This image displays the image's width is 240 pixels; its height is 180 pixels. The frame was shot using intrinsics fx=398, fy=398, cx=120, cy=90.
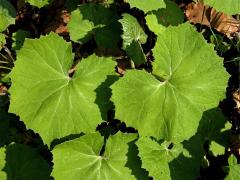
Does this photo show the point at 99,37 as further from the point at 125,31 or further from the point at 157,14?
the point at 157,14

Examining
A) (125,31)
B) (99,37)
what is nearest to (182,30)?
(125,31)

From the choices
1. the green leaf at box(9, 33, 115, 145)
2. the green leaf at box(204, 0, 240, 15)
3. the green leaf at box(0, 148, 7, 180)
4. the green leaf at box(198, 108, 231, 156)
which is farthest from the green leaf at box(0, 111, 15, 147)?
the green leaf at box(204, 0, 240, 15)

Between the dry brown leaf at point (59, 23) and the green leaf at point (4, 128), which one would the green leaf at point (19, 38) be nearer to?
the dry brown leaf at point (59, 23)

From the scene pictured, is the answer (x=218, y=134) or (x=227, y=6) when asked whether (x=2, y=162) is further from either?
(x=227, y=6)

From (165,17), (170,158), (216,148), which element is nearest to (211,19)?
(165,17)

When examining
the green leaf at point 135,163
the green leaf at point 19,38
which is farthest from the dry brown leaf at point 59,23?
the green leaf at point 135,163

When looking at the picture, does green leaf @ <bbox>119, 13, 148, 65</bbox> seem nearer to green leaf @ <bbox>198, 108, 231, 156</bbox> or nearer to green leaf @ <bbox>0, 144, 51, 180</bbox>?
green leaf @ <bbox>198, 108, 231, 156</bbox>
